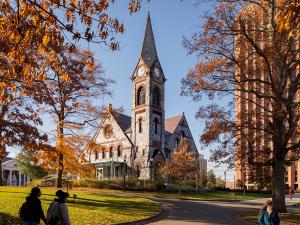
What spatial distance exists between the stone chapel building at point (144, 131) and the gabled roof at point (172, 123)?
3842 mm

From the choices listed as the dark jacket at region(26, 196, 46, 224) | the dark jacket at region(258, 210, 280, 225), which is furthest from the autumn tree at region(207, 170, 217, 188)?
the dark jacket at region(26, 196, 46, 224)

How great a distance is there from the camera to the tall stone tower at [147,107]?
56250 millimetres

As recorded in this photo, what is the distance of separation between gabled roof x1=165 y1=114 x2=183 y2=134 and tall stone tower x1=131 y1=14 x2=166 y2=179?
7.93m

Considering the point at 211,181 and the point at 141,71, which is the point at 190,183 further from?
the point at 211,181

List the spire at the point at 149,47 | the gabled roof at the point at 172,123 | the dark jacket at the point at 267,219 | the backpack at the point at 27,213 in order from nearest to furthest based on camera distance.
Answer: the backpack at the point at 27,213 < the dark jacket at the point at 267,219 < the spire at the point at 149,47 < the gabled roof at the point at 172,123

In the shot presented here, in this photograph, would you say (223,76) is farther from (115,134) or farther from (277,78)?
(115,134)

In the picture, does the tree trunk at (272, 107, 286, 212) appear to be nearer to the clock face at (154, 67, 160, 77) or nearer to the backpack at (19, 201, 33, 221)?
the backpack at (19, 201, 33, 221)

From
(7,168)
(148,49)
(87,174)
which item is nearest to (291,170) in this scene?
(148,49)

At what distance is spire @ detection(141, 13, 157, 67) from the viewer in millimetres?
58656

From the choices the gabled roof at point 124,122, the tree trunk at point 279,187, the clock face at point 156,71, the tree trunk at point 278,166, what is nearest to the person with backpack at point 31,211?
the tree trunk at point 278,166

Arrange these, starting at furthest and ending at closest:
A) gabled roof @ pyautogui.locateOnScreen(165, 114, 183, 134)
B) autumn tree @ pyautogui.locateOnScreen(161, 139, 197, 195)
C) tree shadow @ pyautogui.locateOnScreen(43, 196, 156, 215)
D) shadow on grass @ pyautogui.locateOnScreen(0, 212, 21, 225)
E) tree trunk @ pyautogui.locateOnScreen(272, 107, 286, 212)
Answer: gabled roof @ pyautogui.locateOnScreen(165, 114, 183, 134), autumn tree @ pyautogui.locateOnScreen(161, 139, 197, 195), tree trunk @ pyautogui.locateOnScreen(272, 107, 286, 212), tree shadow @ pyautogui.locateOnScreen(43, 196, 156, 215), shadow on grass @ pyautogui.locateOnScreen(0, 212, 21, 225)

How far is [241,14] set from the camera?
20656 millimetres

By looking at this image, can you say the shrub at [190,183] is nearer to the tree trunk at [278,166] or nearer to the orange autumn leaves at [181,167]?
the orange autumn leaves at [181,167]

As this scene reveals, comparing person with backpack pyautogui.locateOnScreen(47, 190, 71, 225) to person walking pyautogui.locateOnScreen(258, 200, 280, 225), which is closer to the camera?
person with backpack pyautogui.locateOnScreen(47, 190, 71, 225)
